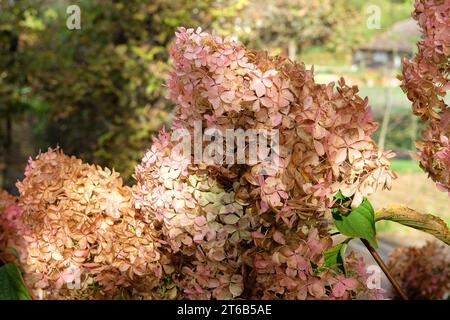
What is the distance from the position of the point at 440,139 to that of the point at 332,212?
191 millimetres

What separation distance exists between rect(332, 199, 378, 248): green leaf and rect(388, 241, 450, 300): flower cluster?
72cm

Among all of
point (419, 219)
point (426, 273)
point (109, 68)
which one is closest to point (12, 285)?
point (419, 219)

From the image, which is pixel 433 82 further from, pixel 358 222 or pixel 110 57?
pixel 110 57

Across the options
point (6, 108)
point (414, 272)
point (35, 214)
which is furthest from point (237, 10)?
point (35, 214)

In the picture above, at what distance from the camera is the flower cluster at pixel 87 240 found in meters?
0.98

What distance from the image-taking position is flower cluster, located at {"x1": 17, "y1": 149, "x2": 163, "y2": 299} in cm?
98

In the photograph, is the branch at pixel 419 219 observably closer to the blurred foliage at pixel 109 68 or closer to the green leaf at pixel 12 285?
the green leaf at pixel 12 285

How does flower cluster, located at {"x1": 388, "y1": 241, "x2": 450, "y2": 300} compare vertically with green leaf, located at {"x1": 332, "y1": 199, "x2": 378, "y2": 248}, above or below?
below

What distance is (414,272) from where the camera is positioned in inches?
62.3

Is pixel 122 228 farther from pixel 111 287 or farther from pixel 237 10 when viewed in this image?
pixel 237 10

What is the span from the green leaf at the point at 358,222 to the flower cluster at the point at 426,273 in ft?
2.36

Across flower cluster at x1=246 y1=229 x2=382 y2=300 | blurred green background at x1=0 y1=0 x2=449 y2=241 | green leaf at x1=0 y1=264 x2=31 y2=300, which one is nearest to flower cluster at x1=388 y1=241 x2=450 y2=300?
flower cluster at x1=246 y1=229 x2=382 y2=300

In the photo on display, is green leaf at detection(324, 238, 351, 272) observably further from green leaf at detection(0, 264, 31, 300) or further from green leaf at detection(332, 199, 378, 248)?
green leaf at detection(0, 264, 31, 300)

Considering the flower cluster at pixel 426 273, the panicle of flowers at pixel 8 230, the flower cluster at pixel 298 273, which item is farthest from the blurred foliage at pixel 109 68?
the flower cluster at pixel 298 273
